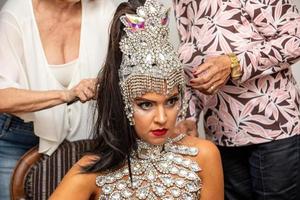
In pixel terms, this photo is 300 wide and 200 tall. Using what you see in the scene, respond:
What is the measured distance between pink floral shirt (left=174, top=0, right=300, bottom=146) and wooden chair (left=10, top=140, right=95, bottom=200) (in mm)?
356

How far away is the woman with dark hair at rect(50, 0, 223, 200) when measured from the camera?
1.19m

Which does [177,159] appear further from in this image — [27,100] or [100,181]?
[27,100]

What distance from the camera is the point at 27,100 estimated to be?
1.35 m

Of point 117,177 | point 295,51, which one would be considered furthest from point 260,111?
point 117,177

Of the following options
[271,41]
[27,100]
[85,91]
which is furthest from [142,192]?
[271,41]

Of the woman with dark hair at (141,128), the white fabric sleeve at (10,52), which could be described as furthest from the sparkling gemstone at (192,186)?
the white fabric sleeve at (10,52)

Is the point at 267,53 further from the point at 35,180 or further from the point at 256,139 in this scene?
the point at 35,180

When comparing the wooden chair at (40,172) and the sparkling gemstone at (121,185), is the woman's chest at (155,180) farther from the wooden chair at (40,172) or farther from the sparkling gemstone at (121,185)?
the wooden chair at (40,172)

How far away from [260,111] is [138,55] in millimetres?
407

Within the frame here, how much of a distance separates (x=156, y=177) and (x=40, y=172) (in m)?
0.33

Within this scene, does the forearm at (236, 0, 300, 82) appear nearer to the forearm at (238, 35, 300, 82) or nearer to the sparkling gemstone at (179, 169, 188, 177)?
the forearm at (238, 35, 300, 82)

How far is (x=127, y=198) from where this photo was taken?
4.01ft

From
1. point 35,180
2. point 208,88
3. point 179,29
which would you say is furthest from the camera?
point 179,29

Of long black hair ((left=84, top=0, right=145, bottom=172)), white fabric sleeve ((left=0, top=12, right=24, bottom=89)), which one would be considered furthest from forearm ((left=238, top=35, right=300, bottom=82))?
white fabric sleeve ((left=0, top=12, right=24, bottom=89))
